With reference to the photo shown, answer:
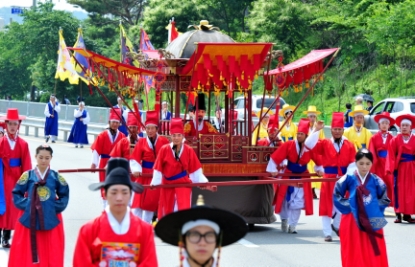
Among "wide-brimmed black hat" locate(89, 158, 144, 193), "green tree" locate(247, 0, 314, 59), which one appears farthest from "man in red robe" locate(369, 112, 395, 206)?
"green tree" locate(247, 0, 314, 59)

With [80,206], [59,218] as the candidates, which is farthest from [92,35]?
[59,218]

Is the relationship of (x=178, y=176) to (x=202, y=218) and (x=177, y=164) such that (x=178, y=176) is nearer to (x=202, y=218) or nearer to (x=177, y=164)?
(x=177, y=164)

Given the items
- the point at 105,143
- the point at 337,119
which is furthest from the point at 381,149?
the point at 105,143

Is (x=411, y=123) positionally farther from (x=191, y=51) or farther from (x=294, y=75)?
(x=191, y=51)

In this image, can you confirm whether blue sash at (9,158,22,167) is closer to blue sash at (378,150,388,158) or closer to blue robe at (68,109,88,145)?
blue sash at (378,150,388,158)

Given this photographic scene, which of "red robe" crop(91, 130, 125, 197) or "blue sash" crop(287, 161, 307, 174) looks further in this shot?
"red robe" crop(91, 130, 125, 197)

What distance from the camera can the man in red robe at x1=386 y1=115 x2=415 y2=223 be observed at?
602 inches

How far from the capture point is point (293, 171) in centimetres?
1391

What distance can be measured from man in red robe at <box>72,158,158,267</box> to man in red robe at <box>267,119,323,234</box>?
23.6ft

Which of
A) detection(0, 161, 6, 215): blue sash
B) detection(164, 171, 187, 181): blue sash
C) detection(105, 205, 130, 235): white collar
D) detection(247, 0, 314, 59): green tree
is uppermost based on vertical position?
detection(247, 0, 314, 59): green tree

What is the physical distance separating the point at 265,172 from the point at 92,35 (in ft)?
131

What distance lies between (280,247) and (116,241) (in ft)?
21.0

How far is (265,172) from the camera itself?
14000 mm

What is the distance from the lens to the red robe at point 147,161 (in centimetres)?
1348
